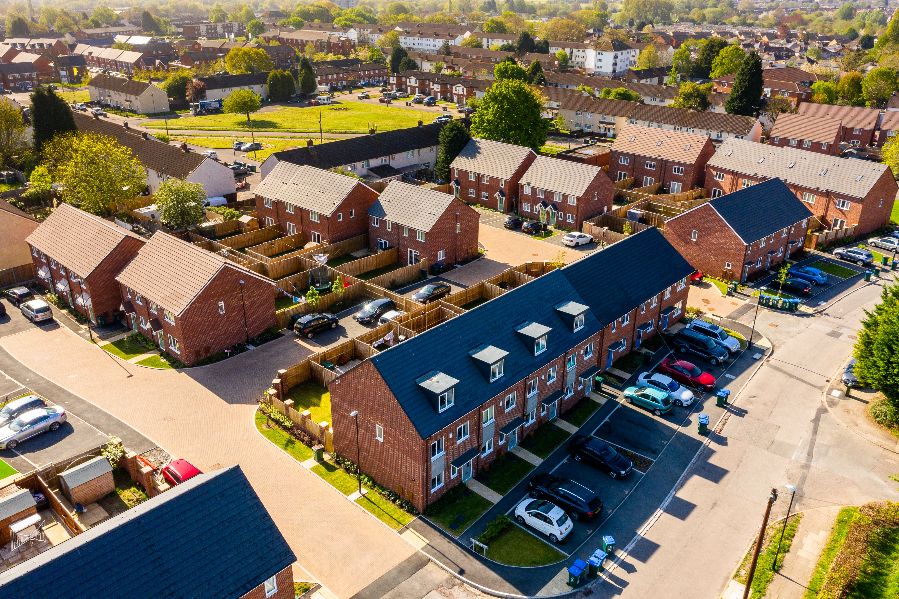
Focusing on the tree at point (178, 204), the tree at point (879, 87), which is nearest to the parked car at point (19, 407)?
the tree at point (178, 204)

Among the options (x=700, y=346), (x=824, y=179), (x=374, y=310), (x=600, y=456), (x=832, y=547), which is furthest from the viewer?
(x=824, y=179)

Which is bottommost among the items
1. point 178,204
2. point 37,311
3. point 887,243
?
point 887,243

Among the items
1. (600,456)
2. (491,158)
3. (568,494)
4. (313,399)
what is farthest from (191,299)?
(491,158)

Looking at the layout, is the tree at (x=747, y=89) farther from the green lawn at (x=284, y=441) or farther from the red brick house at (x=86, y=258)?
the green lawn at (x=284, y=441)

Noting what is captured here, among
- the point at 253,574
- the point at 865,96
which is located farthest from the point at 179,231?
the point at 865,96

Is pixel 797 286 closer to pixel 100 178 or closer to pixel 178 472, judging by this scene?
pixel 178 472

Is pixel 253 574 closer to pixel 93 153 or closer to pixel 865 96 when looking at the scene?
pixel 93 153
